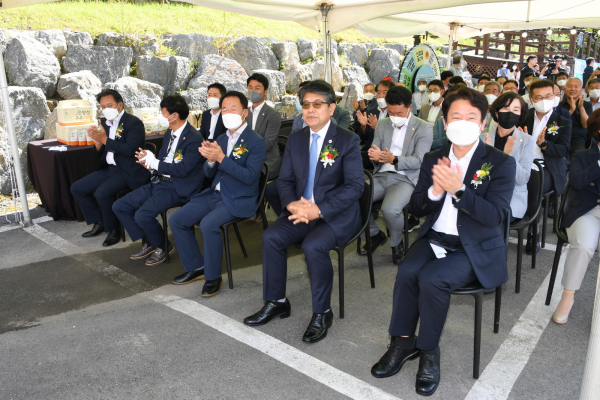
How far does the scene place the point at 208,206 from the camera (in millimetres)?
3812

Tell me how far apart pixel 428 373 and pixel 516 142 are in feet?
6.64

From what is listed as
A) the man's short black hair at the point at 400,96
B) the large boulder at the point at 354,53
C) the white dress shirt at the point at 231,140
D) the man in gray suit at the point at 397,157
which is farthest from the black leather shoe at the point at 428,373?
the large boulder at the point at 354,53

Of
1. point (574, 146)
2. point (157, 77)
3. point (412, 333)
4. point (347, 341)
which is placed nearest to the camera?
point (412, 333)

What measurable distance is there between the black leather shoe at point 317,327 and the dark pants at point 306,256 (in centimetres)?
5

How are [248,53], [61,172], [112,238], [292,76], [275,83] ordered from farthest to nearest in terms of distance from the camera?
[292,76] < [248,53] < [275,83] < [61,172] < [112,238]

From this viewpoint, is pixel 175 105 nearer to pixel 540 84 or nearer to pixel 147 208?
pixel 147 208

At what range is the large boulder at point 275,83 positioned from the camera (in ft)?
33.8

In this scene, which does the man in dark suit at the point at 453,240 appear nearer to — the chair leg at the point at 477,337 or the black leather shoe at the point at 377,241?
the chair leg at the point at 477,337

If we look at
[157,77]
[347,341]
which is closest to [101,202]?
[347,341]

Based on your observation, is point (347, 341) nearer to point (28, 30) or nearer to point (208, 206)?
point (208, 206)

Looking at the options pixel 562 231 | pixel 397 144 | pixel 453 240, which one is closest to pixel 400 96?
pixel 397 144

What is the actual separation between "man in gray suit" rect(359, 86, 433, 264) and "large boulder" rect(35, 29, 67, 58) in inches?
261

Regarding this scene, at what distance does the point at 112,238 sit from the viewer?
15.6ft

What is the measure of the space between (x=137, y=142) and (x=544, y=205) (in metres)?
4.00
